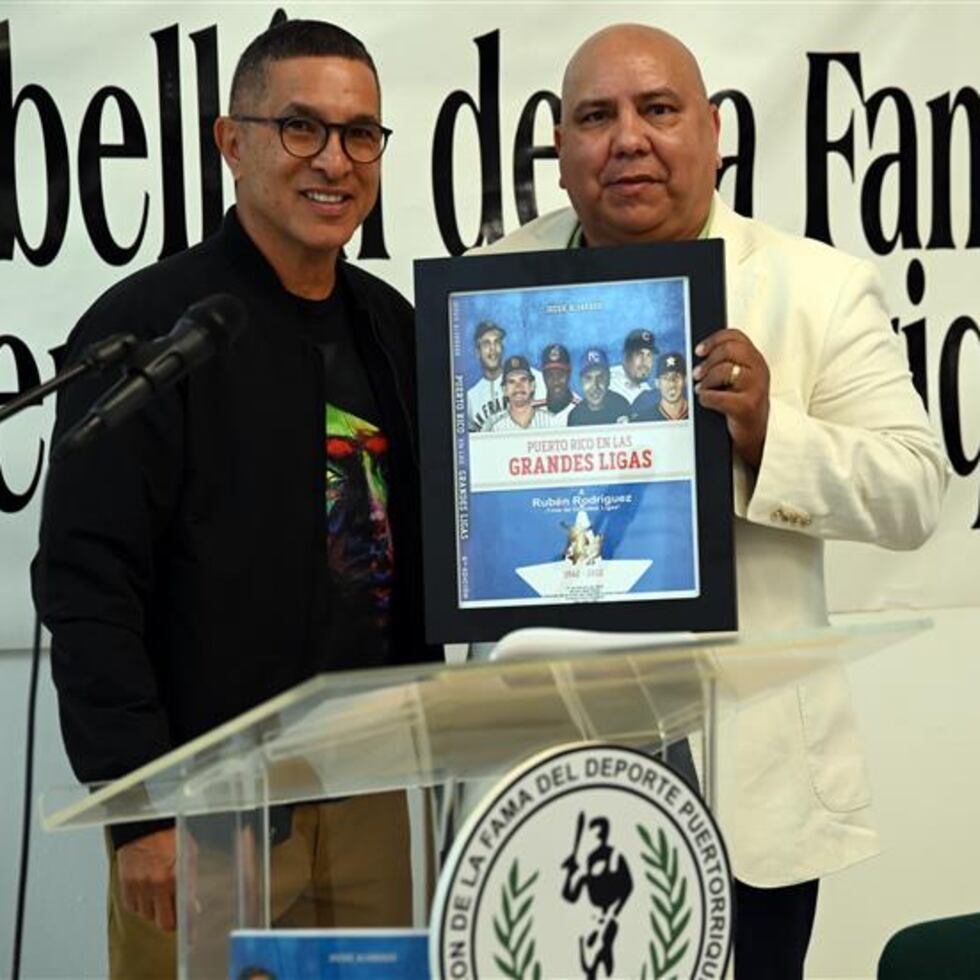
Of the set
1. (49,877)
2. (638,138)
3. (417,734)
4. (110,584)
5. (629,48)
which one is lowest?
(49,877)

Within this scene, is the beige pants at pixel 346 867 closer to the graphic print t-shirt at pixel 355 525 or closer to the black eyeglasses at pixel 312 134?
the graphic print t-shirt at pixel 355 525

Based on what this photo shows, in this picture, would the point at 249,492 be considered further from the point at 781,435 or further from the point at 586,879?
the point at 586,879

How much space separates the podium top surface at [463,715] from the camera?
49.6 inches

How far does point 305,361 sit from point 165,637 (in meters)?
0.38

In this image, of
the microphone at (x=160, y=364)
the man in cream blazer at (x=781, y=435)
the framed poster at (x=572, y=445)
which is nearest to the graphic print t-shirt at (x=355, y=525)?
the framed poster at (x=572, y=445)

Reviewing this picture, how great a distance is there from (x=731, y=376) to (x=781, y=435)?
0.39ft

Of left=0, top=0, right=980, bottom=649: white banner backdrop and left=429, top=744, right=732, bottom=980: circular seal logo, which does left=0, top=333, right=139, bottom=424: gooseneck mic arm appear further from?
left=0, top=0, right=980, bottom=649: white banner backdrop

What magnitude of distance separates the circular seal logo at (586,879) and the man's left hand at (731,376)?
0.81m

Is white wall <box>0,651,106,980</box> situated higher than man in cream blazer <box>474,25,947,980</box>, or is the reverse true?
man in cream blazer <box>474,25,947,980</box>

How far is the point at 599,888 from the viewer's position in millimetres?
1350

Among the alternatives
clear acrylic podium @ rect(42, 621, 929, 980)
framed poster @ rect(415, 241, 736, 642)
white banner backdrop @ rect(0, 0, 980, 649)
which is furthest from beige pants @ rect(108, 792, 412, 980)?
white banner backdrop @ rect(0, 0, 980, 649)

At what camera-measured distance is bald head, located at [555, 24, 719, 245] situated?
237cm

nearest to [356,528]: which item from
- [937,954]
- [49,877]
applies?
[937,954]

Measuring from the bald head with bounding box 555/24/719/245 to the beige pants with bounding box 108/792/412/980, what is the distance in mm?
998
